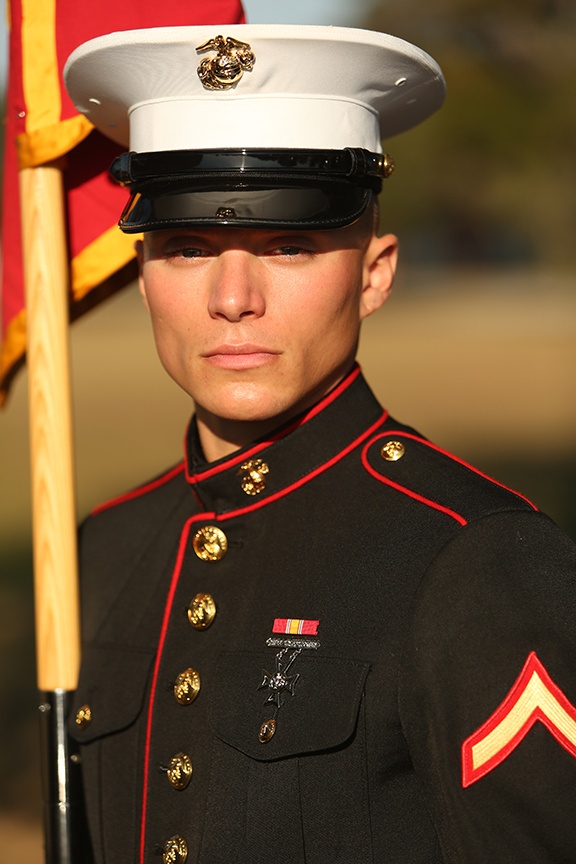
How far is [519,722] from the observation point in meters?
2.00

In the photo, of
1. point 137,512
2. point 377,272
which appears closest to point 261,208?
point 377,272

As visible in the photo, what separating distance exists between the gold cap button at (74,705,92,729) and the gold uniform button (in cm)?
35

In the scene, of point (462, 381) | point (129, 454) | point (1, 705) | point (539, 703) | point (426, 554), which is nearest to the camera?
point (539, 703)

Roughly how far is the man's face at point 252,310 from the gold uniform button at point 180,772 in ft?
2.04

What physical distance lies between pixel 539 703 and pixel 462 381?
19.1m

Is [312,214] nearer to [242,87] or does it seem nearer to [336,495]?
[242,87]

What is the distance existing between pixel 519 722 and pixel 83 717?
1005 mm

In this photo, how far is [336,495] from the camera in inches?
95.7

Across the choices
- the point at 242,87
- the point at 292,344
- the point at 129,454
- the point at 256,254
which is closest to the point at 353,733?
the point at 292,344

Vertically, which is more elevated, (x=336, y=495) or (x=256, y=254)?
(x=256, y=254)

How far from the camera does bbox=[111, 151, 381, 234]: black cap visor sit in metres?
2.23

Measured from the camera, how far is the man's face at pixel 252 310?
2.25 meters

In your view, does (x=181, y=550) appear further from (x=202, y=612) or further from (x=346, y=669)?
(x=346, y=669)

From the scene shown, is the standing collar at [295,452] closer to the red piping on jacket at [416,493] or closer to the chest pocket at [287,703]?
the red piping on jacket at [416,493]
